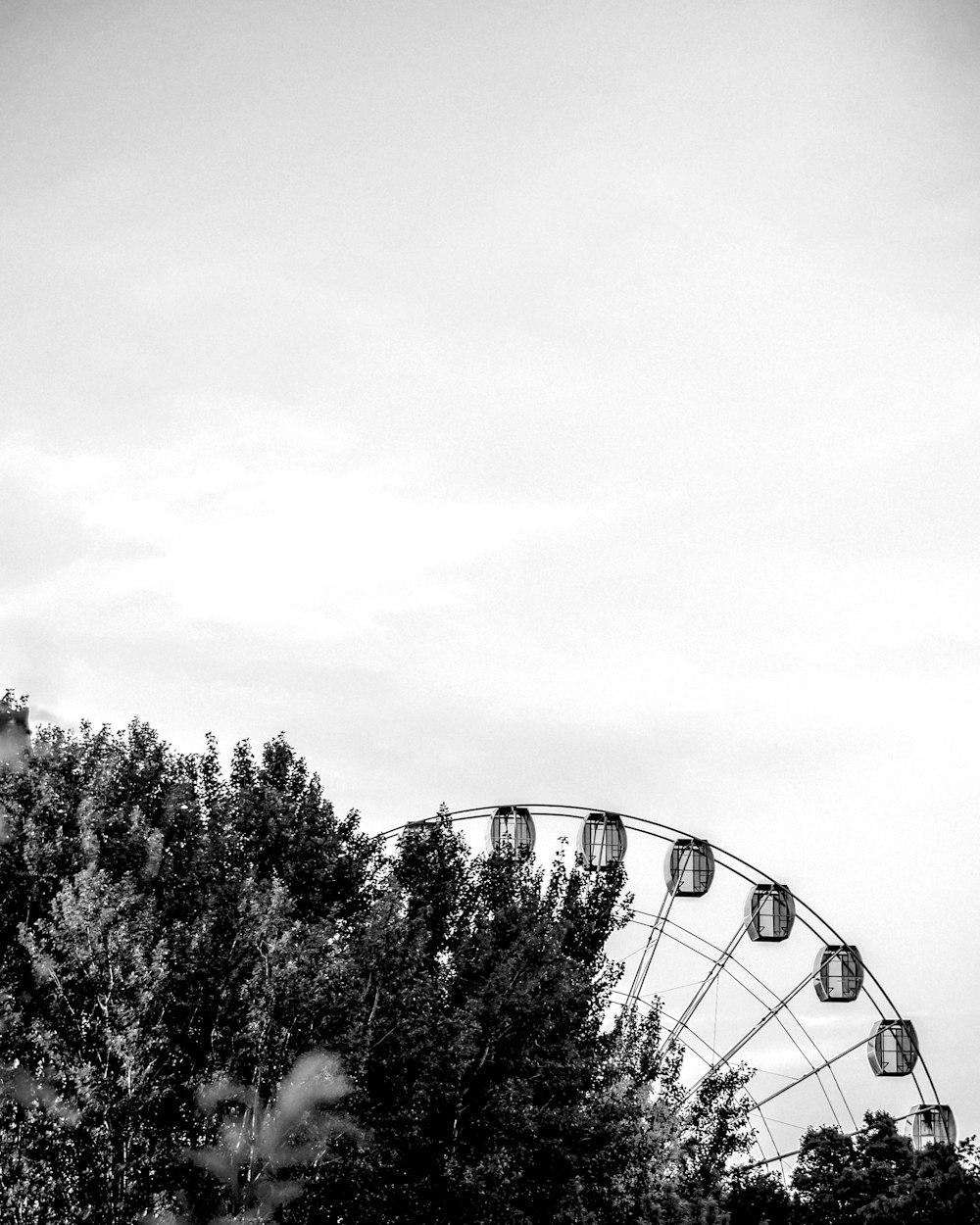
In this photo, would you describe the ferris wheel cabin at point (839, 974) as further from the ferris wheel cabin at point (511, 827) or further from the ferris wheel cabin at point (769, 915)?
the ferris wheel cabin at point (511, 827)

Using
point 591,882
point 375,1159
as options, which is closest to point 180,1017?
point 375,1159

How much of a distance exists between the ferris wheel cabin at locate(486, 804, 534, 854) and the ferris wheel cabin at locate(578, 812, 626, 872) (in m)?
1.91

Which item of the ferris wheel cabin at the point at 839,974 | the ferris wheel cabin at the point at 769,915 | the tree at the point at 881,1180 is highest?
the ferris wheel cabin at the point at 769,915

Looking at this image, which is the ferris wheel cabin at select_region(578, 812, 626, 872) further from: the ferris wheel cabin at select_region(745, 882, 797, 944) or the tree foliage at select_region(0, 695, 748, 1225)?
the tree foliage at select_region(0, 695, 748, 1225)

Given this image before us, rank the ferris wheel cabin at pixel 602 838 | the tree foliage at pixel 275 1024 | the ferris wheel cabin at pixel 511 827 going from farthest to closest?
1. the ferris wheel cabin at pixel 602 838
2. the ferris wheel cabin at pixel 511 827
3. the tree foliage at pixel 275 1024

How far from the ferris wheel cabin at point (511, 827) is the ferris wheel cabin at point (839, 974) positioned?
1175 cm

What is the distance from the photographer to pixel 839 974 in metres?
50.7

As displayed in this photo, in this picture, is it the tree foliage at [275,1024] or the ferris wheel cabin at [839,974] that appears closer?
the tree foliage at [275,1024]

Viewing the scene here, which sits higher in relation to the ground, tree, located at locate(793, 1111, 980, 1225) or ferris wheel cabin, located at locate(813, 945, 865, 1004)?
ferris wheel cabin, located at locate(813, 945, 865, 1004)

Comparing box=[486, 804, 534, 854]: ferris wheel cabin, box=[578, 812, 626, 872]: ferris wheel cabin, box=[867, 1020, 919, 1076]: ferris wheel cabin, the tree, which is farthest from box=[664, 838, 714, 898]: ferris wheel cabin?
the tree

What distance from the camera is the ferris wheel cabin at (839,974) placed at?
50.5 m

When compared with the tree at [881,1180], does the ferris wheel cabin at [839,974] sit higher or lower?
higher

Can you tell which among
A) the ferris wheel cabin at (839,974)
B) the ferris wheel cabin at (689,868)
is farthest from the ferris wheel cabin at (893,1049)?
the ferris wheel cabin at (689,868)

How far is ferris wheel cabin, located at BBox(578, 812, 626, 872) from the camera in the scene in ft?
158
